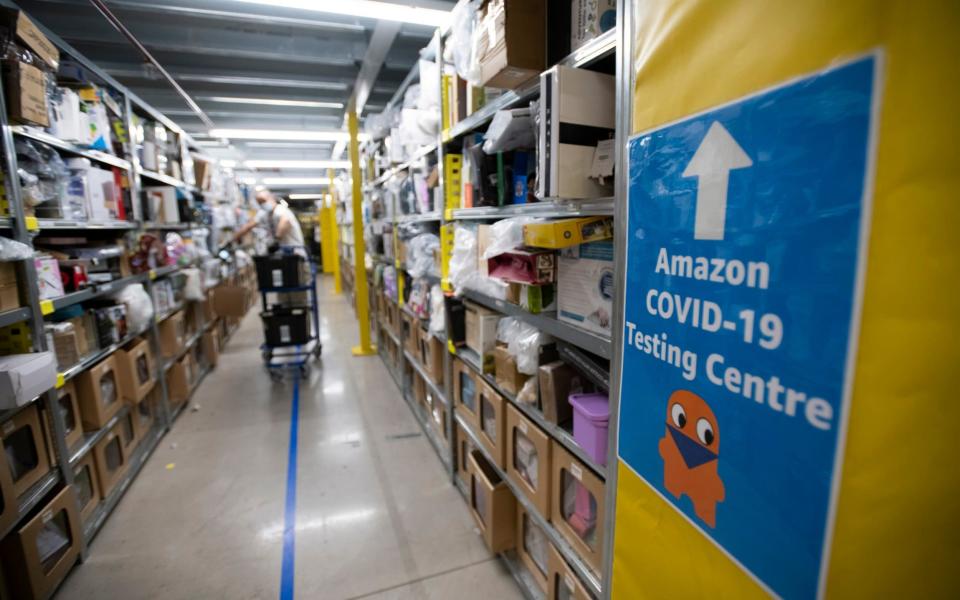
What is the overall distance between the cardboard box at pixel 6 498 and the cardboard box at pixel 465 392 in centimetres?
191

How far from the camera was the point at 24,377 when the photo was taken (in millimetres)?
1657

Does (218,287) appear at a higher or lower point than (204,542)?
higher

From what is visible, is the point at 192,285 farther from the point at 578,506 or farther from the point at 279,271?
the point at 578,506

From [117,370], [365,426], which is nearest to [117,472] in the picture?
[117,370]

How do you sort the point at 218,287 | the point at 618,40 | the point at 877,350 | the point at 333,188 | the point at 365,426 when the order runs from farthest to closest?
the point at 333,188 → the point at 218,287 → the point at 365,426 → the point at 618,40 → the point at 877,350

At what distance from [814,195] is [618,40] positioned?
2.11 feet

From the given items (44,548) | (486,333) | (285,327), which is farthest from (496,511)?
(285,327)

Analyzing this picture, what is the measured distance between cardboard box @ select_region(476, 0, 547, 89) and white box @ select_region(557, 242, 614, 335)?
0.63m

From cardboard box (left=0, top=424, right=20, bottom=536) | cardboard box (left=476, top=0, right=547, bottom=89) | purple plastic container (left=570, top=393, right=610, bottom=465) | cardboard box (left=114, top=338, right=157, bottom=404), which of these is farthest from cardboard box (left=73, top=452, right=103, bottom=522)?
cardboard box (left=476, top=0, right=547, bottom=89)

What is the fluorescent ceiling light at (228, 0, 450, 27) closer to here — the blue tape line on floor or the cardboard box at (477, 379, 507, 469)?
the cardboard box at (477, 379, 507, 469)

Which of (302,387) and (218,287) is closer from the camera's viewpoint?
(302,387)

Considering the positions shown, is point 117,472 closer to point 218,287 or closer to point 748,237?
point 218,287

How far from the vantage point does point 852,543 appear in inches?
21.8

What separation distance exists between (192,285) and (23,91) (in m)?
2.63
